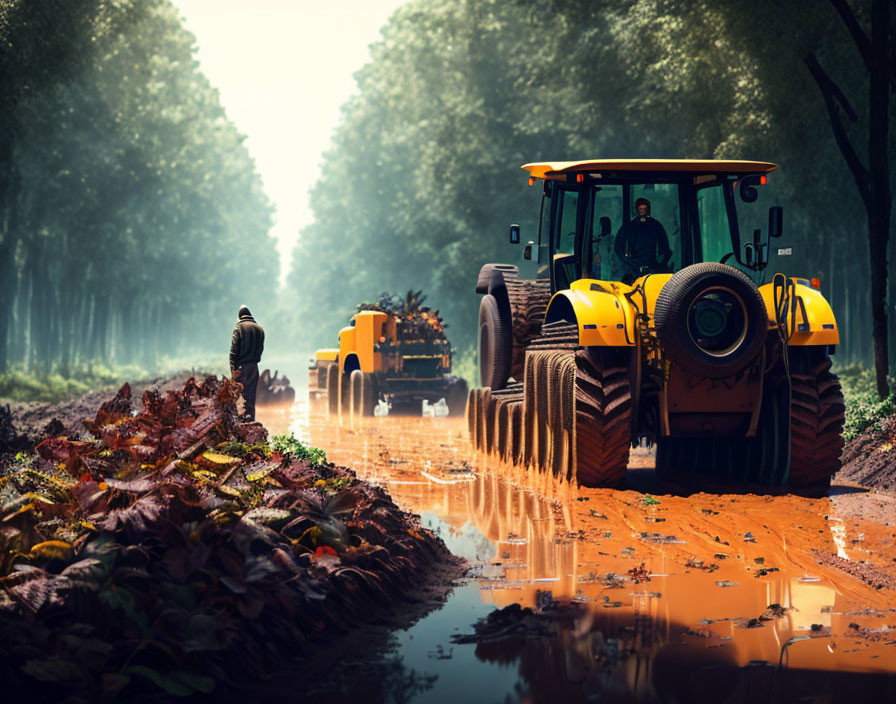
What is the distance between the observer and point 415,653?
19.6ft

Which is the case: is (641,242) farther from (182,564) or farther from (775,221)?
(182,564)

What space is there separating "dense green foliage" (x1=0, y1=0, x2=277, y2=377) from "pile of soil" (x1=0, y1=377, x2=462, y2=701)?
689 inches

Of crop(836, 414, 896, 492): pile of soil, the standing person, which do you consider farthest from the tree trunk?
the standing person

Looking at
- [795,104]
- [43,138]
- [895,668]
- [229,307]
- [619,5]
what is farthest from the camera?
[229,307]

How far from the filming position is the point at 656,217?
1316 cm

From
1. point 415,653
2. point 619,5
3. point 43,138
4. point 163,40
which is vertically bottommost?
point 415,653

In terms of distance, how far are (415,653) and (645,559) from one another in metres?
2.87

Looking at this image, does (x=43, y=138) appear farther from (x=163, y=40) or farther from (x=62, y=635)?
(x=62, y=635)

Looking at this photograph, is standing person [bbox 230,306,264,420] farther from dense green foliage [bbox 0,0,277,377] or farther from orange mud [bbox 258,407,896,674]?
dense green foliage [bbox 0,0,277,377]

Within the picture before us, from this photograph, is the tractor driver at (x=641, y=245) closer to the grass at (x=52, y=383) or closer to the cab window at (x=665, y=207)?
the cab window at (x=665, y=207)

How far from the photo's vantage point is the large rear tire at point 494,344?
49.4ft

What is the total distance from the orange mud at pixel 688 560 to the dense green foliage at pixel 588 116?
40.7 ft

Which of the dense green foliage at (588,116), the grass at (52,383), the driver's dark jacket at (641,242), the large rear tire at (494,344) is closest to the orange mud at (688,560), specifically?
the large rear tire at (494,344)

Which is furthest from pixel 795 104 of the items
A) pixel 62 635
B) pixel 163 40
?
pixel 163 40
